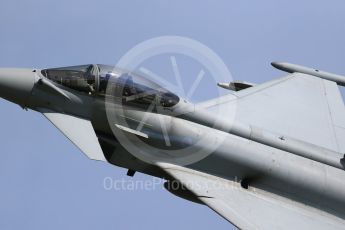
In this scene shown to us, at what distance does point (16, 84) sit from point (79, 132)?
1608mm

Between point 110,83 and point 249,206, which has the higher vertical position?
point 110,83

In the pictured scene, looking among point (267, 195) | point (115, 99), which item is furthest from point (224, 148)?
point (115, 99)

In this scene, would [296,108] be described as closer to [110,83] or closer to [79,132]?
[110,83]

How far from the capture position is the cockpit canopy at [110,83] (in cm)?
1396

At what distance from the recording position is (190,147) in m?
14.5

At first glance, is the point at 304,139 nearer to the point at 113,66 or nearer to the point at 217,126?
the point at 217,126

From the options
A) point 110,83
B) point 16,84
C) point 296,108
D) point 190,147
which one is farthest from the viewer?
point 296,108

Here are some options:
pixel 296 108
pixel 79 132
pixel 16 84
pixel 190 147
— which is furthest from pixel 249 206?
pixel 16 84

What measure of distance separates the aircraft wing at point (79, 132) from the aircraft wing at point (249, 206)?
170cm

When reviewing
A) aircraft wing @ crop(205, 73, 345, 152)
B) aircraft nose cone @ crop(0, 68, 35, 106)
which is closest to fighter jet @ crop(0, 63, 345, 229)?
aircraft nose cone @ crop(0, 68, 35, 106)

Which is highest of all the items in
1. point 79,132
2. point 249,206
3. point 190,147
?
point 79,132

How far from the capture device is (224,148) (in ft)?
47.9

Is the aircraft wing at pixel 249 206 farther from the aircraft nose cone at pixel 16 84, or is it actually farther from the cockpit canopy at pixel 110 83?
the aircraft nose cone at pixel 16 84

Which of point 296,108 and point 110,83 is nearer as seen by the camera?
point 110,83
